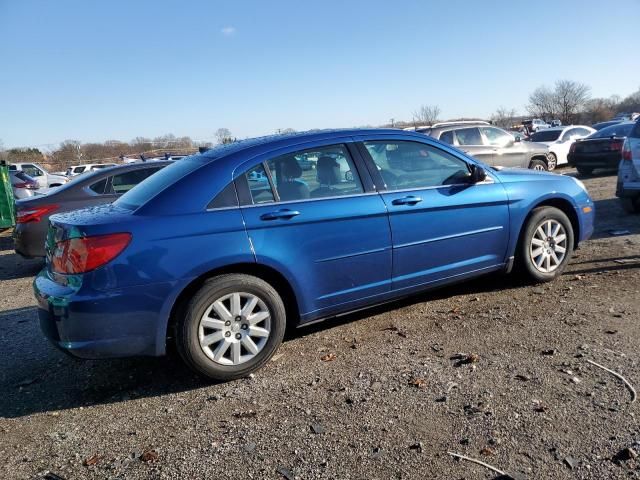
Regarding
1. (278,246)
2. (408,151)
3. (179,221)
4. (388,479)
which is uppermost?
(408,151)

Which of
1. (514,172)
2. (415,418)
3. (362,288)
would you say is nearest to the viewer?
(415,418)

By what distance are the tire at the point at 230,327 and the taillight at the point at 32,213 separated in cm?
482

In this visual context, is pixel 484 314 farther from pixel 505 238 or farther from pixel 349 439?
pixel 349 439

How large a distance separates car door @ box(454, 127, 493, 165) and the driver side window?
807cm

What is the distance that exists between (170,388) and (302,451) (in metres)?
1.31

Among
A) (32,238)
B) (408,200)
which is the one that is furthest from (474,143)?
(32,238)

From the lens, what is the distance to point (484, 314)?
14.7 ft

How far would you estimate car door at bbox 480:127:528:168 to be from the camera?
12641mm

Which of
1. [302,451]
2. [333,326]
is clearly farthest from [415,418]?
[333,326]

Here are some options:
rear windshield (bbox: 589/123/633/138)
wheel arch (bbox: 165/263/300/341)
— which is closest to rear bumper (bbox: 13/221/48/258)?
wheel arch (bbox: 165/263/300/341)

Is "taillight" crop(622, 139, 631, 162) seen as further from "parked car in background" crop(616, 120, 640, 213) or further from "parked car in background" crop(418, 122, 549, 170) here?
"parked car in background" crop(418, 122, 549, 170)

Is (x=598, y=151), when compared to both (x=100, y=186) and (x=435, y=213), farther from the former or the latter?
(x=100, y=186)

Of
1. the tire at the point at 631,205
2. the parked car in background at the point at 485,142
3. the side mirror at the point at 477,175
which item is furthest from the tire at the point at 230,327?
the parked car in background at the point at 485,142

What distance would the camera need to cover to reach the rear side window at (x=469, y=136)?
1241cm
